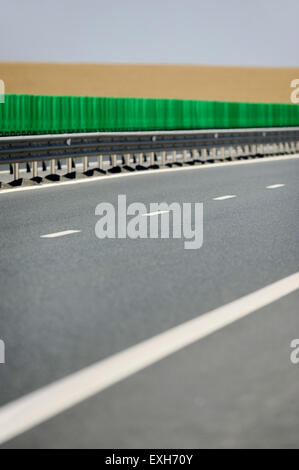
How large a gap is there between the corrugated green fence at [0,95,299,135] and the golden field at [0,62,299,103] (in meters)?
68.3

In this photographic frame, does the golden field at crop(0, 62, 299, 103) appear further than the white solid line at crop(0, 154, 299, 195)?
Yes

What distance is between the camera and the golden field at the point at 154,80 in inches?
4697

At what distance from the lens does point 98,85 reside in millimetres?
122750

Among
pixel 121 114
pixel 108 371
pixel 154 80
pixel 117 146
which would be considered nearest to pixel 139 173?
pixel 117 146

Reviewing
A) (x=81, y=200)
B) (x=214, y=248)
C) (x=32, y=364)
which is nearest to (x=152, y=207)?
(x=81, y=200)

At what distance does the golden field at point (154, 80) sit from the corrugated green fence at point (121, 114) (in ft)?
224

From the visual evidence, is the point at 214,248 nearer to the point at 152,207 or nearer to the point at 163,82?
the point at 152,207

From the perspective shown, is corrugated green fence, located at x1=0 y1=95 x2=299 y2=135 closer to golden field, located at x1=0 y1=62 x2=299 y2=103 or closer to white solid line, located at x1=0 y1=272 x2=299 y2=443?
white solid line, located at x1=0 y1=272 x2=299 y2=443

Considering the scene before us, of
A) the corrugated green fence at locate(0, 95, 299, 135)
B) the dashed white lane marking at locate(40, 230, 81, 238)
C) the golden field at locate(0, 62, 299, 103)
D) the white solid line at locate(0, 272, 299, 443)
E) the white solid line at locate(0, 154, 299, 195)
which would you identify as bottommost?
the white solid line at locate(0, 272, 299, 443)

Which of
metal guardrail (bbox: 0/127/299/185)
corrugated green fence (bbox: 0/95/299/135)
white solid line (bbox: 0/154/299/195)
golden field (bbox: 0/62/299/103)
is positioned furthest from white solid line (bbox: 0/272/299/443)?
golden field (bbox: 0/62/299/103)

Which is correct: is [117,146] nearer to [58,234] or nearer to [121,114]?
[58,234]

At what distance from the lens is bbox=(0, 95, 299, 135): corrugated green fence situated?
30.5 m

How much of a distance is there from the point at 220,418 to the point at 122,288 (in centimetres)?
342

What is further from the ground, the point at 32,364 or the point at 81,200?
the point at 81,200
